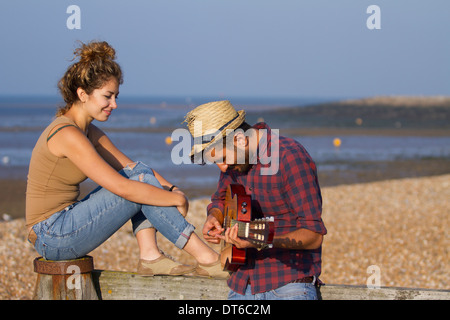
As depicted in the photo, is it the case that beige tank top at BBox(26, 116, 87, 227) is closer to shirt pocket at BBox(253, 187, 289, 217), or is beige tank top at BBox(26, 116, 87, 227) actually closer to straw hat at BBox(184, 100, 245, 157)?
straw hat at BBox(184, 100, 245, 157)

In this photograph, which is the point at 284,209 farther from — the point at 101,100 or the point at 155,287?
the point at 101,100

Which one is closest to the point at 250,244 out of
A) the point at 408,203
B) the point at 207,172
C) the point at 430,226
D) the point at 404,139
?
the point at 430,226

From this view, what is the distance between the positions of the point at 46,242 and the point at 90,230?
11.8 inches

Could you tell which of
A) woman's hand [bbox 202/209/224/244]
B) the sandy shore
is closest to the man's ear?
woman's hand [bbox 202/209/224/244]

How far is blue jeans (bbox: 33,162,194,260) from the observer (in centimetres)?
374

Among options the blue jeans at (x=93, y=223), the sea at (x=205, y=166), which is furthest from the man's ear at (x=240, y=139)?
the sea at (x=205, y=166)

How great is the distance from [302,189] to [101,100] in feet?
5.11

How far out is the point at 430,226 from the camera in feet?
29.0

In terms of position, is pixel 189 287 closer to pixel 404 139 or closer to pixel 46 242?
pixel 46 242

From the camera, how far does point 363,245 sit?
8.06m

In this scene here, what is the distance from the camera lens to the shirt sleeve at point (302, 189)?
124 inches

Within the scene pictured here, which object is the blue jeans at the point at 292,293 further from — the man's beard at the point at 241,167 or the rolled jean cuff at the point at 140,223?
the rolled jean cuff at the point at 140,223

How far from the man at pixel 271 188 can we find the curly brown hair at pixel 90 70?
83 centimetres

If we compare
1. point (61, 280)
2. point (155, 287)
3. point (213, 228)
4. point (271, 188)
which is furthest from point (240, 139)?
point (61, 280)
